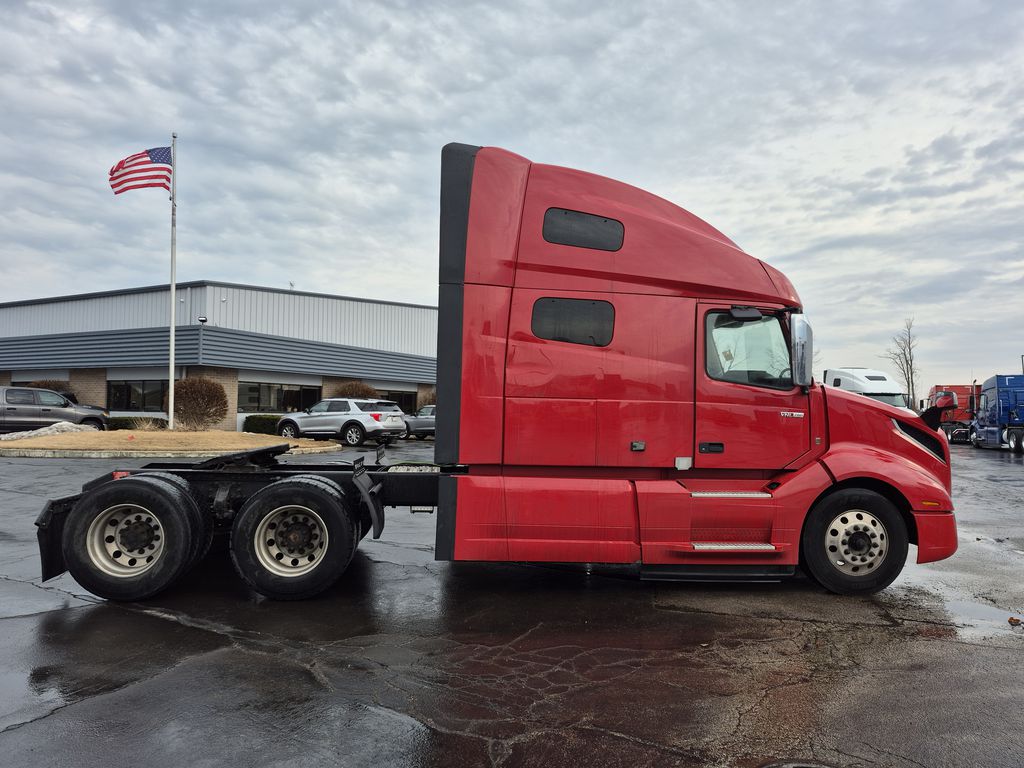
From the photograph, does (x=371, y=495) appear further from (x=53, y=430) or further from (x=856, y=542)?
(x=53, y=430)

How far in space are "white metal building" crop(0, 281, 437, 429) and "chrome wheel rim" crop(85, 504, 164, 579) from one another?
2713 cm

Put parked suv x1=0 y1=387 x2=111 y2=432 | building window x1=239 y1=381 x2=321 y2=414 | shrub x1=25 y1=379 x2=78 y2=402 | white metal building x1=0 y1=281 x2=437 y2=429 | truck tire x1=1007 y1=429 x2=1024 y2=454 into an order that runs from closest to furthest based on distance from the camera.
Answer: parked suv x1=0 y1=387 x2=111 y2=432
truck tire x1=1007 y1=429 x2=1024 y2=454
white metal building x1=0 y1=281 x2=437 y2=429
building window x1=239 y1=381 x2=321 y2=414
shrub x1=25 y1=379 x2=78 y2=402

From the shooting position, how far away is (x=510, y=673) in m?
4.06

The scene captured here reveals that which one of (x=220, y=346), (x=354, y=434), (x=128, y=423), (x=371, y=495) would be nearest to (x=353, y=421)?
(x=354, y=434)

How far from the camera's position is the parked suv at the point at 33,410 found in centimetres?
2339

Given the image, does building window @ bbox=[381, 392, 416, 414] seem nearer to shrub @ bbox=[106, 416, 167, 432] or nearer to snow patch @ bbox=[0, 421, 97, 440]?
shrub @ bbox=[106, 416, 167, 432]

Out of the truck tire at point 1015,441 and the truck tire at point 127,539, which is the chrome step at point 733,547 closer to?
the truck tire at point 127,539

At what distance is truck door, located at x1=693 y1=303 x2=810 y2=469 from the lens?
222 inches

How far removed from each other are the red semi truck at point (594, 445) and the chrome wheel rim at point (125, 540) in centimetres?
2

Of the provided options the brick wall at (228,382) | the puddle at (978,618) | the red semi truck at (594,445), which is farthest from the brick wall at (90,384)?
the puddle at (978,618)

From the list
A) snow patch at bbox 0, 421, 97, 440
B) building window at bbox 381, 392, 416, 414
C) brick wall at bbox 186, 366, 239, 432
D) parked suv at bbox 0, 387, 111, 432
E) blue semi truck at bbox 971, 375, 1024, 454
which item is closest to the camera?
snow patch at bbox 0, 421, 97, 440

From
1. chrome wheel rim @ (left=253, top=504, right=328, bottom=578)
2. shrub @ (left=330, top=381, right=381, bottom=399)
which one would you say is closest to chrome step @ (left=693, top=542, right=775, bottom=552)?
chrome wheel rim @ (left=253, top=504, right=328, bottom=578)

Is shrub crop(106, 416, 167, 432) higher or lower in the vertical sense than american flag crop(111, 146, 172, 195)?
lower

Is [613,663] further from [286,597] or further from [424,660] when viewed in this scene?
[286,597]
